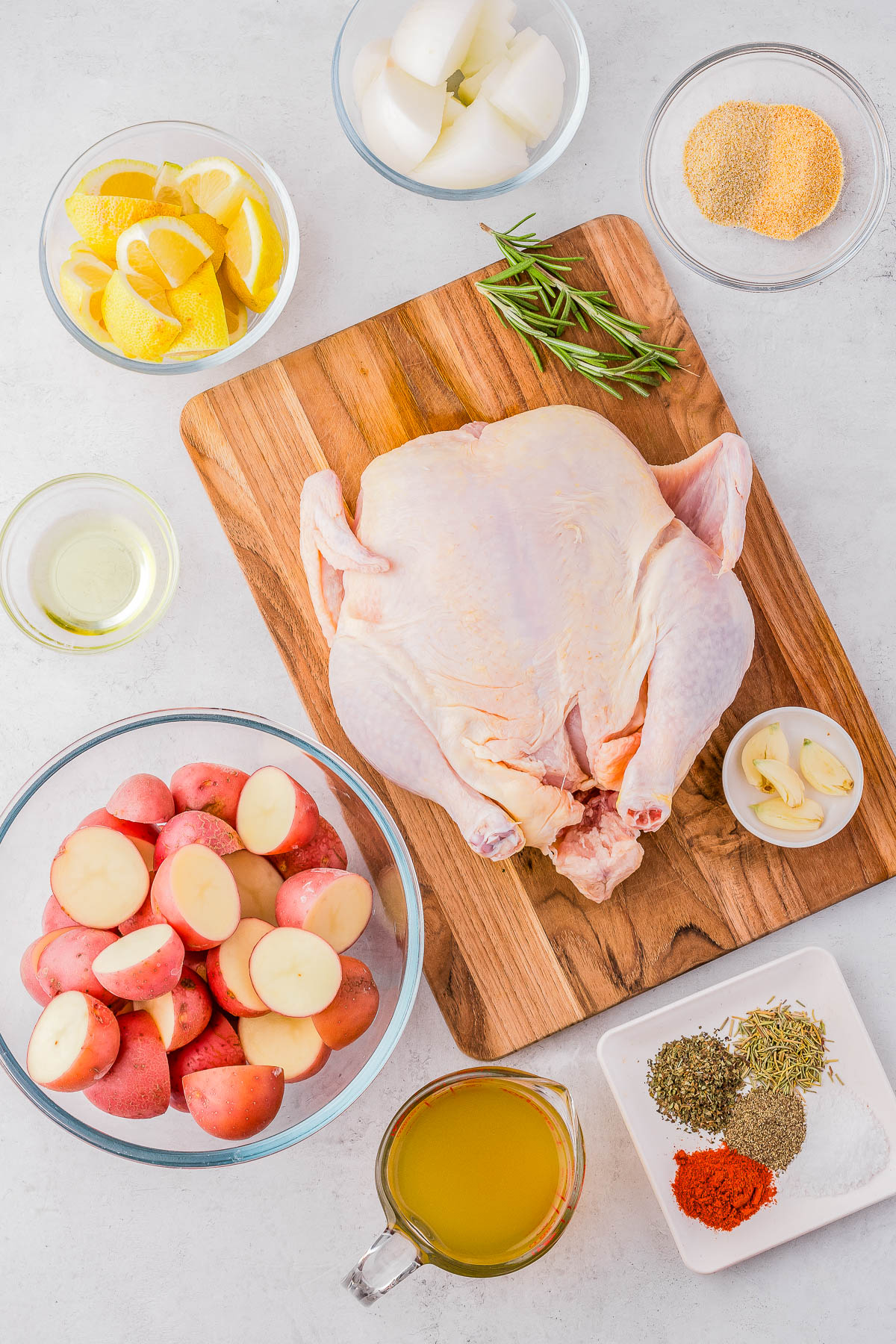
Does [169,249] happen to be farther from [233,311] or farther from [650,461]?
[650,461]

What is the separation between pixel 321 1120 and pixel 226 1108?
19cm

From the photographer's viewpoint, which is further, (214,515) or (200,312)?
(214,515)

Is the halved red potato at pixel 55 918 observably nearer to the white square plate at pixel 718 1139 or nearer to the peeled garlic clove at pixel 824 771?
the white square plate at pixel 718 1139

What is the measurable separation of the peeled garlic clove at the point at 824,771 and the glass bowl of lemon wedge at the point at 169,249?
3.96ft

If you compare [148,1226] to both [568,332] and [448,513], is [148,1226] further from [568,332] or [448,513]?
[568,332]

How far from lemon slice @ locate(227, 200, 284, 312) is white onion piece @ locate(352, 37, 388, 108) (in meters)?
0.28

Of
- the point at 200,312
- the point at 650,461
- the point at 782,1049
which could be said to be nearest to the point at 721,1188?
the point at 782,1049

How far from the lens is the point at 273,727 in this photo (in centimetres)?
156

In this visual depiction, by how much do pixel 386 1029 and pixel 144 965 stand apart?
433 mm

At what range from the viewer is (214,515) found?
1.85 meters

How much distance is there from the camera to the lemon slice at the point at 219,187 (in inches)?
66.6

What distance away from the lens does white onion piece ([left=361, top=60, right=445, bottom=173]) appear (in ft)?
5.44

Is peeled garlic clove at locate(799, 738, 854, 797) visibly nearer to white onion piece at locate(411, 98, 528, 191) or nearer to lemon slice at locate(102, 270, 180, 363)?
white onion piece at locate(411, 98, 528, 191)

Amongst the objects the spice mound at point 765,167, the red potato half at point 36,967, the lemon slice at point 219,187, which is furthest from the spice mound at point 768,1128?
the lemon slice at point 219,187
